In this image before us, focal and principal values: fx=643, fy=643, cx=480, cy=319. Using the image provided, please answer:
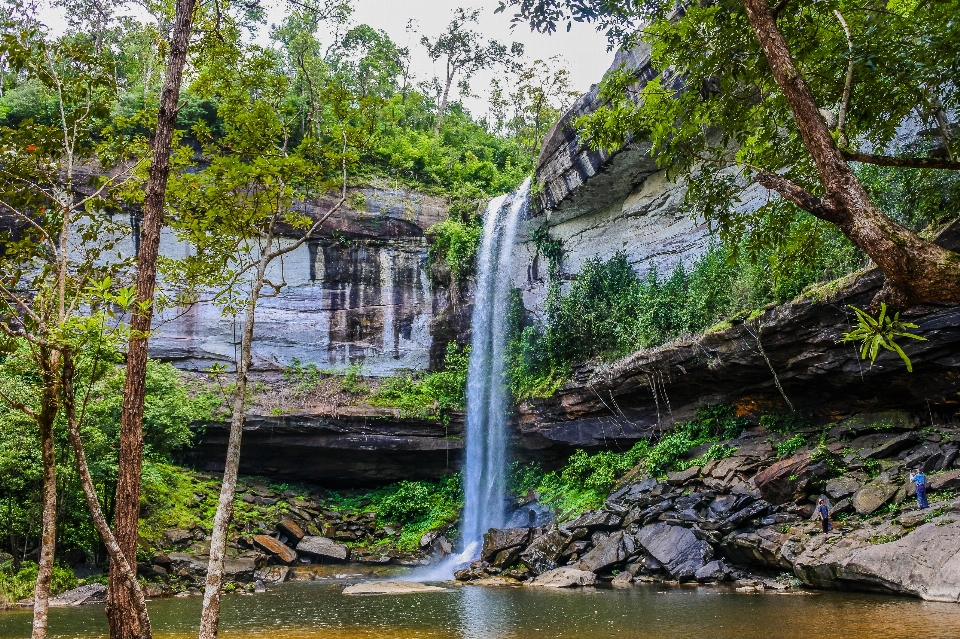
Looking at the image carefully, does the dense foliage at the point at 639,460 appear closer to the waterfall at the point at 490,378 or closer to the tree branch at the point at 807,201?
the waterfall at the point at 490,378

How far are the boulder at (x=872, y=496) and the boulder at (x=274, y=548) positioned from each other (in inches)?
575

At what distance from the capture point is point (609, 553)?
1416cm

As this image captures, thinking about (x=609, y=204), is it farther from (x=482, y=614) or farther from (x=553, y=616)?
(x=553, y=616)

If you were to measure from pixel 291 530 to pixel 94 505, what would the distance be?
621 inches

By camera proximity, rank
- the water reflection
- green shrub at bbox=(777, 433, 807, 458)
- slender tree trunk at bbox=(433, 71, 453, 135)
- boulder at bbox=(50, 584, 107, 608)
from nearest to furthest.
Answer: the water reflection → boulder at bbox=(50, 584, 107, 608) → green shrub at bbox=(777, 433, 807, 458) → slender tree trunk at bbox=(433, 71, 453, 135)

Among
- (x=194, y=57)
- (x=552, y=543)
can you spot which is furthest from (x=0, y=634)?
(x=552, y=543)

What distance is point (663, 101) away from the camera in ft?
23.6

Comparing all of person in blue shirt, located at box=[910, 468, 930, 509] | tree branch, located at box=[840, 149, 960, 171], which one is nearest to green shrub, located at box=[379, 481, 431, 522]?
person in blue shirt, located at box=[910, 468, 930, 509]

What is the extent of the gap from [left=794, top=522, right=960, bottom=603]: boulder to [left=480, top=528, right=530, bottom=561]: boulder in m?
7.28

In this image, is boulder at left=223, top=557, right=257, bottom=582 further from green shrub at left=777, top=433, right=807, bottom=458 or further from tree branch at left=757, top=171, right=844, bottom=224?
tree branch at left=757, top=171, right=844, bottom=224

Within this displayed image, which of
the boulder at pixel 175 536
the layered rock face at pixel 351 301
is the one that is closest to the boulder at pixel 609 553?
the boulder at pixel 175 536

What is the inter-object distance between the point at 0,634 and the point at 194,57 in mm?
9031

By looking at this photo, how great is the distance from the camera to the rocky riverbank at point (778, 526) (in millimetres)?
9828

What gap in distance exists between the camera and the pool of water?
7.76 m
